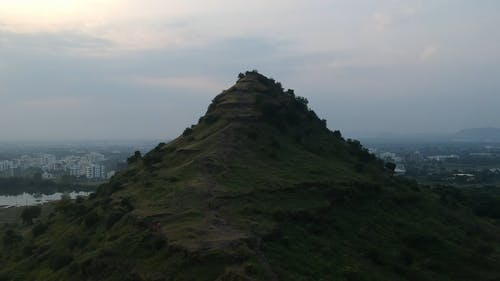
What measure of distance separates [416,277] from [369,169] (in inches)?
836

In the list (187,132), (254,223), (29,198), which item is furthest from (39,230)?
(29,198)

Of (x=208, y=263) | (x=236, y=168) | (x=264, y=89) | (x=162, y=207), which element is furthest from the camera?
(x=264, y=89)

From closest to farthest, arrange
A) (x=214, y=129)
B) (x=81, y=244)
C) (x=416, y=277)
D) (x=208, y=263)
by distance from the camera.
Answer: (x=208, y=263) < (x=416, y=277) < (x=81, y=244) < (x=214, y=129)

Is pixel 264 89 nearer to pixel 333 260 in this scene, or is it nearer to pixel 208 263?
pixel 333 260

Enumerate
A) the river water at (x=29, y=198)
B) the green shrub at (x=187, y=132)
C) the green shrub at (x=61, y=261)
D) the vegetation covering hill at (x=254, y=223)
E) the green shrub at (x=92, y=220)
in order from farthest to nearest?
the river water at (x=29, y=198), the green shrub at (x=187, y=132), the green shrub at (x=92, y=220), the green shrub at (x=61, y=261), the vegetation covering hill at (x=254, y=223)

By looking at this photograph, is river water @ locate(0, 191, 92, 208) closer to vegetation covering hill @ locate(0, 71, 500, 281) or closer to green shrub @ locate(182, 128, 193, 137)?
green shrub @ locate(182, 128, 193, 137)

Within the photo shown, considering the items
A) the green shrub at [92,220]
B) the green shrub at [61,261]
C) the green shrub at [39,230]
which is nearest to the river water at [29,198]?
the green shrub at [39,230]

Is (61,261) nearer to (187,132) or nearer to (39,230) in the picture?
(39,230)

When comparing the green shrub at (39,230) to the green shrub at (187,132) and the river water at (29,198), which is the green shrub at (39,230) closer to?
Answer: the green shrub at (187,132)

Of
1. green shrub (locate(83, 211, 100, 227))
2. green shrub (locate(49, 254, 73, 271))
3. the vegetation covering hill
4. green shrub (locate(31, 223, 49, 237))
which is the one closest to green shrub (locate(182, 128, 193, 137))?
the vegetation covering hill

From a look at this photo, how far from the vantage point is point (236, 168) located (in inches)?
1706

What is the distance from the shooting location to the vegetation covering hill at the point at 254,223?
29.8 meters

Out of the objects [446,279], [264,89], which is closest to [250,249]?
[446,279]

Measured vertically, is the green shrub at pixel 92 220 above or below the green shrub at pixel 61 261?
above
